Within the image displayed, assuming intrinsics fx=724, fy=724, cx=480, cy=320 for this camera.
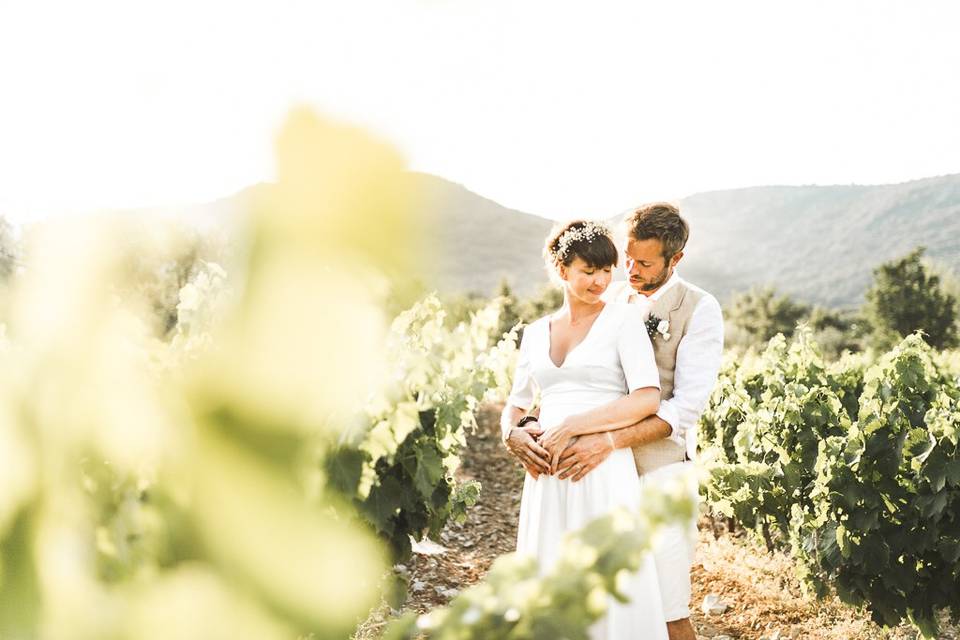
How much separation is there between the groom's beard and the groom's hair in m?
0.09

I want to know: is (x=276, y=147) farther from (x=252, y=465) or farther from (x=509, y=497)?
(x=509, y=497)

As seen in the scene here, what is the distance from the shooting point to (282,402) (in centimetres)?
75

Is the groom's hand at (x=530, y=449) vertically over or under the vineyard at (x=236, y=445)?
under

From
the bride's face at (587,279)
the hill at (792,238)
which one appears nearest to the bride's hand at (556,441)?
the bride's face at (587,279)

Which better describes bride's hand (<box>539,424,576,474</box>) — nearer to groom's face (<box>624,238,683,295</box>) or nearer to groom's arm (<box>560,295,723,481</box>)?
groom's arm (<box>560,295,723,481</box>)

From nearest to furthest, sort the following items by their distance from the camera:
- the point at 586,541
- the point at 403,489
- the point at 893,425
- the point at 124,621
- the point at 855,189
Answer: the point at 124,621, the point at 586,541, the point at 403,489, the point at 893,425, the point at 855,189

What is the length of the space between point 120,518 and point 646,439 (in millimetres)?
2210

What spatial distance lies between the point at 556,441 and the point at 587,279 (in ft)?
2.21

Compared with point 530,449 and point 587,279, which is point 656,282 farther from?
point 530,449

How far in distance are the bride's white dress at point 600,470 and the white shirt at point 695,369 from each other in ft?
0.76

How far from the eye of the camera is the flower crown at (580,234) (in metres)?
2.92

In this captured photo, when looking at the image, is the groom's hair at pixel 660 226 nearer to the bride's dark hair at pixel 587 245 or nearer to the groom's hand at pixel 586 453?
the bride's dark hair at pixel 587 245

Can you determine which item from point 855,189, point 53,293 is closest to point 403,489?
point 53,293

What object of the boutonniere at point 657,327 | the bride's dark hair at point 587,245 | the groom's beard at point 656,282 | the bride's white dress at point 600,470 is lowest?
the bride's white dress at point 600,470
